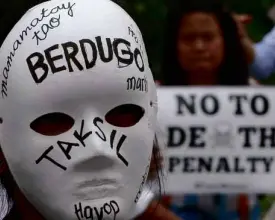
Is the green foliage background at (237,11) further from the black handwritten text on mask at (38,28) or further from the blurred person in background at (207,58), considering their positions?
the black handwritten text on mask at (38,28)

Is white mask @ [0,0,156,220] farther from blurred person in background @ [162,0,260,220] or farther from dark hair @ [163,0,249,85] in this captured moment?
dark hair @ [163,0,249,85]

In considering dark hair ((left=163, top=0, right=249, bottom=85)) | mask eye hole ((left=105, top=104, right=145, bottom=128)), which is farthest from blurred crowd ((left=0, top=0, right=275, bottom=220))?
mask eye hole ((left=105, top=104, right=145, bottom=128))

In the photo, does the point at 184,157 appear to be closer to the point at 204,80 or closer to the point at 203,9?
the point at 204,80

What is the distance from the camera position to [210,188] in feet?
13.1

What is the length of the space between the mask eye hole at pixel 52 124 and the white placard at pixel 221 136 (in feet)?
6.92

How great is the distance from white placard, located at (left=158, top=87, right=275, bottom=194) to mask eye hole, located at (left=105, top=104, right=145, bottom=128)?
203 cm

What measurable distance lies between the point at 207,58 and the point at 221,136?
38 cm

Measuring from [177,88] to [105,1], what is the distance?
2.00m

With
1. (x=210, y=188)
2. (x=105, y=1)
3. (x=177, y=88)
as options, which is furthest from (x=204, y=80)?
(x=105, y=1)

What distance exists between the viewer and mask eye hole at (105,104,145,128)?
1.95 meters

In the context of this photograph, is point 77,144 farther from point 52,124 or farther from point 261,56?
point 261,56

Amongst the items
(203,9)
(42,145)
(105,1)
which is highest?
(105,1)

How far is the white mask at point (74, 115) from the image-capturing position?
1905 mm

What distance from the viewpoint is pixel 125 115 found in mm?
1962
